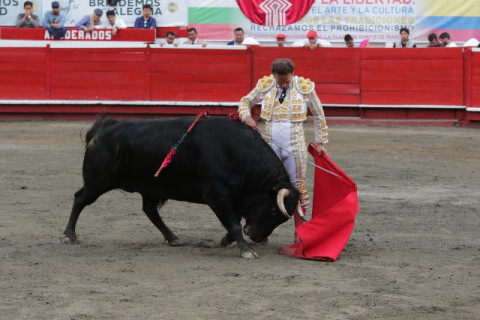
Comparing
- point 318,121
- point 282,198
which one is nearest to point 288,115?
point 318,121

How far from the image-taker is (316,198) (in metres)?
5.98

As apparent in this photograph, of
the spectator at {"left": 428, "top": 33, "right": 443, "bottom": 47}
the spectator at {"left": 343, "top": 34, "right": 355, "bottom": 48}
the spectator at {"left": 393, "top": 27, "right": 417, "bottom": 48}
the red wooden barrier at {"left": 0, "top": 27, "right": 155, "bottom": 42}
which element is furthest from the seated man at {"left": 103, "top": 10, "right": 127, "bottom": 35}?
the spectator at {"left": 428, "top": 33, "right": 443, "bottom": 47}

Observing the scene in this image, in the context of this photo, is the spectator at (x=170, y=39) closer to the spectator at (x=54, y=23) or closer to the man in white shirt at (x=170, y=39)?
the man in white shirt at (x=170, y=39)

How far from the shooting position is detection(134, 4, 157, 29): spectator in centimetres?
1480

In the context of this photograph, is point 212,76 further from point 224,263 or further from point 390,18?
point 224,263

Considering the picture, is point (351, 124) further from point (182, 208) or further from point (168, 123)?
point (168, 123)

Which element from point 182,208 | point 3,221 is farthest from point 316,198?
point 3,221

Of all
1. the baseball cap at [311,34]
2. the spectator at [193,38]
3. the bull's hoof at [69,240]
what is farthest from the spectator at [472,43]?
the bull's hoof at [69,240]

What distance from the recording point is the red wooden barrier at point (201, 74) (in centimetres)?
1427

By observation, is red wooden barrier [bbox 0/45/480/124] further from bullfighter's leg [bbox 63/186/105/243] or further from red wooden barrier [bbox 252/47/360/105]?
bullfighter's leg [bbox 63/186/105/243]

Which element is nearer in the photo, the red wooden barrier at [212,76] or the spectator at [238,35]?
the red wooden barrier at [212,76]

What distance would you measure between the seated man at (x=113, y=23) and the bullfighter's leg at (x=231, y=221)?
906 centimetres

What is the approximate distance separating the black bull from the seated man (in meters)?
8.60

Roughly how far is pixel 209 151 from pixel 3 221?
1.74 metres
